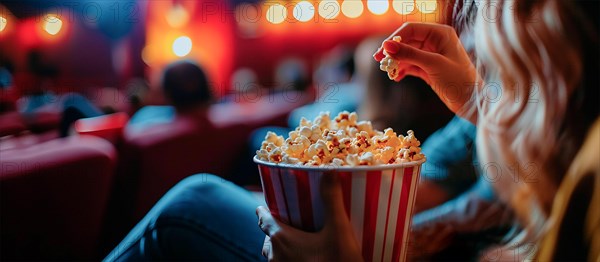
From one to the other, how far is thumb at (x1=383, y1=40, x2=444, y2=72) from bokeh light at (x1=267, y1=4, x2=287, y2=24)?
6169 millimetres

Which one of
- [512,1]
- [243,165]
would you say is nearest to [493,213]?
[512,1]

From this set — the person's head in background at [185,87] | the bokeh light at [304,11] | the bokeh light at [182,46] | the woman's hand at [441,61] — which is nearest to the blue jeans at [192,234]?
the woman's hand at [441,61]

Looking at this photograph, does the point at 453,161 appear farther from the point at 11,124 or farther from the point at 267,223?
the point at 11,124

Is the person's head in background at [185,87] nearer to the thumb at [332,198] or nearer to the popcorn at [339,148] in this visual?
the popcorn at [339,148]

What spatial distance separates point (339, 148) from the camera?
0.69 m

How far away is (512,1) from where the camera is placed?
33.1 inches

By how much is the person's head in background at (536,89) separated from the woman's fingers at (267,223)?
0.42 meters

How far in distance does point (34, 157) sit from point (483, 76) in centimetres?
95

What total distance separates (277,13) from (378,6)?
154 centimetres

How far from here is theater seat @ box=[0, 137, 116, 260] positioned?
1.03 m

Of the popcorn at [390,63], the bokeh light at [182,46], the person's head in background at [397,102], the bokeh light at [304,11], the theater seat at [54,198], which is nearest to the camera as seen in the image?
the popcorn at [390,63]

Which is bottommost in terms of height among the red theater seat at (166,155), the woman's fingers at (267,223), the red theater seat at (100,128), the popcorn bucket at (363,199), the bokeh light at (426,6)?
the red theater seat at (166,155)

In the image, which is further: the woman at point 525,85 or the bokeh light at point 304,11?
the bokeh light at point 304,11

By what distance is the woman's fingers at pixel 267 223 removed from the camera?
0.70 m
